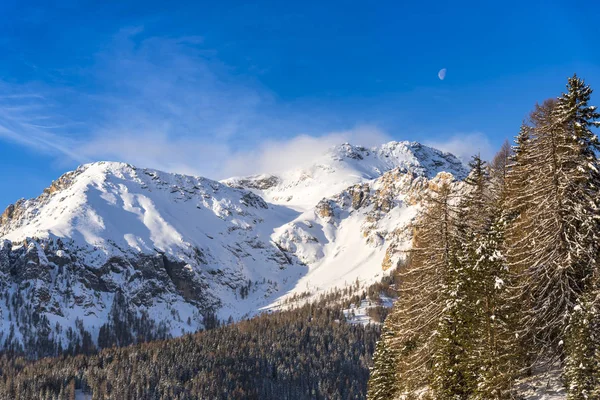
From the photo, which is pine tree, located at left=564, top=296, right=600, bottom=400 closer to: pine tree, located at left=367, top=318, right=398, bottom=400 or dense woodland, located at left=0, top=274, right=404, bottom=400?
pine tree, located at left=367, top=318, right=398, bottom=400

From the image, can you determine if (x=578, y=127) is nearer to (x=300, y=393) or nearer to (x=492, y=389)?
(x=492, y=389)

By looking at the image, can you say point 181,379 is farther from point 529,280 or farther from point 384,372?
point 529,280

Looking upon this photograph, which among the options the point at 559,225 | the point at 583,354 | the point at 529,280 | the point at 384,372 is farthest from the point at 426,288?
the point at 583,354

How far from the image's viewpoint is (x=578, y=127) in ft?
94.2

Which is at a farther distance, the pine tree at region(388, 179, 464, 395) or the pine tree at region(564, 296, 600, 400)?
the pine tree at region(388, 179, 464, 395)

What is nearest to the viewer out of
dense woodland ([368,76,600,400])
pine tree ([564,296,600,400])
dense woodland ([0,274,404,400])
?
pine tree ([564,296,600,400])

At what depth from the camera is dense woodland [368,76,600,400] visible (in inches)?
987

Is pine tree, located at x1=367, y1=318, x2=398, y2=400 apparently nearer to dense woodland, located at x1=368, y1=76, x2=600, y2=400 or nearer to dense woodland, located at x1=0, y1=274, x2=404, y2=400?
dense woodland, located at x1=368, y1=76, x2=600, y2=400

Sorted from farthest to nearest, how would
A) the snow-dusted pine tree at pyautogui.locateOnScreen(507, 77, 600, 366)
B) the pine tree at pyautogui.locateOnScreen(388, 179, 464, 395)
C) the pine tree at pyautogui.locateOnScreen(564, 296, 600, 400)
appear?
1. the pine tree at pyautogui.locateOnScreen(388, 179, 464, 395)
2. the snow-dusted pine tree at pyautogui.locateOnScreen(507, 77, 600, 366)
3. the pine tree at pyautogui.locateOnScreen(564, 296, 600, 400)

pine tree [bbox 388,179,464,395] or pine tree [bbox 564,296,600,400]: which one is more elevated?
pine tree [bbox 388,179,464,395]

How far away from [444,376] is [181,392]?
15074 centimetres

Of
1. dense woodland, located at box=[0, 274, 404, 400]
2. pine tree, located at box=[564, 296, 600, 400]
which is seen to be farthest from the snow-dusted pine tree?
dense woodland, located at box=[0, 274, 404, 400]

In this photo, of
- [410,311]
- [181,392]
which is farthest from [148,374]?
[410,311]

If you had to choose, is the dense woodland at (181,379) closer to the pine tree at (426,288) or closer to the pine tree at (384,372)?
the pine tree at (384,372)
